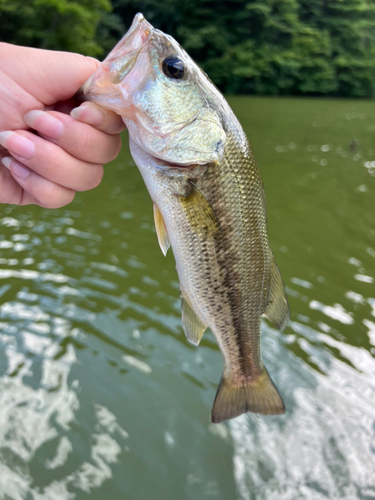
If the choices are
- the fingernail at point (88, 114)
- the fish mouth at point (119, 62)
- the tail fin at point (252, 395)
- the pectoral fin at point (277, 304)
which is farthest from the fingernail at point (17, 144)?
the tail fin at point (252, 395)

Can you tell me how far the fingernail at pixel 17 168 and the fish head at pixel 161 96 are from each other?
460 mm

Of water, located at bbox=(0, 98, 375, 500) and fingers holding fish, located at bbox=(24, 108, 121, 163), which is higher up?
fingers holding fish, located at bbox=(24, 108, 121, 163)

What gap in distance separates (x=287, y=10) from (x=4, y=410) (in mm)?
41400

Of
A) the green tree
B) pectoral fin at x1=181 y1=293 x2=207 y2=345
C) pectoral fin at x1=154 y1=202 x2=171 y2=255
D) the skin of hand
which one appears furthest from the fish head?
the green tree

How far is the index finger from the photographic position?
1574 mm

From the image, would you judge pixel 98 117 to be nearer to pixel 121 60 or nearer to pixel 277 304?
pixel 121 60

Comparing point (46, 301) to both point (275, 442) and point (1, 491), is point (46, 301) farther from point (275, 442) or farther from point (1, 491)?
point (275, 442)

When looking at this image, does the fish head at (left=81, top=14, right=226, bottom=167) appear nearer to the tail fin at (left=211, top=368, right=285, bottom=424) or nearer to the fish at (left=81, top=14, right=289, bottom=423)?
A: the fish at (left=81, top=14, right=289, bottom=423)

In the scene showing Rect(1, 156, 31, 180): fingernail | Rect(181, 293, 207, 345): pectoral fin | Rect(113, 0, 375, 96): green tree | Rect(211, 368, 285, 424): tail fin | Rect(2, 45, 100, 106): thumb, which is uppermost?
Rect(2, 45, 100, 106): thumb

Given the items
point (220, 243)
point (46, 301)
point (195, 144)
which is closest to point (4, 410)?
point (46, 301)

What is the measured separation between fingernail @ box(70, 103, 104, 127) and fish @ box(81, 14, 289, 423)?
52 mm

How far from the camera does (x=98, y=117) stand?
162cm

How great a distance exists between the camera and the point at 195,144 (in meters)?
1.56

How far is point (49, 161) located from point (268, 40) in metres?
39.6
